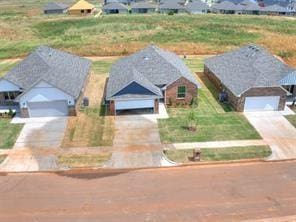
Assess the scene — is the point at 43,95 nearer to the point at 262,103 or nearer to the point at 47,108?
the point at 47,108

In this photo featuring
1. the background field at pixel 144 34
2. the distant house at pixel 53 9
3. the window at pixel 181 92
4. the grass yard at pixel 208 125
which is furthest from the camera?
the distant house at pixel 53 9

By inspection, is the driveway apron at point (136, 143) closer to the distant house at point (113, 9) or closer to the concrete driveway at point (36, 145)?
the concrete driveway at point (36, 145)

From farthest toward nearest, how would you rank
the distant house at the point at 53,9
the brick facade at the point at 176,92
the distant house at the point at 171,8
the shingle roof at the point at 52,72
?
the distant house at the point at 171,8, the distant house at the point at 53,9, the brick facade at the point at 176,92, the shingle roof at the point at 52,72

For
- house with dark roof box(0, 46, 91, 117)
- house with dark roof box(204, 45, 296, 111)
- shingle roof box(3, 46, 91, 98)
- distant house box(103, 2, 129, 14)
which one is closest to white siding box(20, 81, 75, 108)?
house with dark roof box(0, 46, 91, 117)

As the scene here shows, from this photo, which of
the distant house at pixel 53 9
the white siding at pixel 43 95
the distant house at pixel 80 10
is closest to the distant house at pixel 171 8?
the distant house at pixel 80 10

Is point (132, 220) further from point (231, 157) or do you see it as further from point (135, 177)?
point (231, 157)
